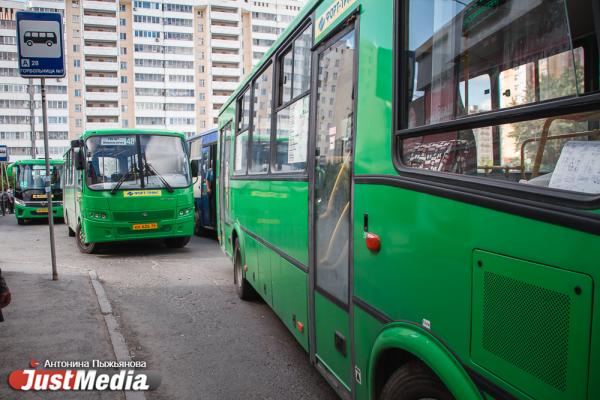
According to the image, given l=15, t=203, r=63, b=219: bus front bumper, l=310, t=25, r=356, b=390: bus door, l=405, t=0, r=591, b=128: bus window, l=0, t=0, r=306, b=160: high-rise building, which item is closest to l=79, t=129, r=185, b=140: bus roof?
l=310, t=25, r=356, b=390: bus door

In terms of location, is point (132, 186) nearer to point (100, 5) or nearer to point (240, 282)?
point (240, 282)

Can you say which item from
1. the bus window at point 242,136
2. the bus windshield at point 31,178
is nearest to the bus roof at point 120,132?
the bus window at point 242,136

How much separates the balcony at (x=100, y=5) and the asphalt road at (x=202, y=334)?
78969mm

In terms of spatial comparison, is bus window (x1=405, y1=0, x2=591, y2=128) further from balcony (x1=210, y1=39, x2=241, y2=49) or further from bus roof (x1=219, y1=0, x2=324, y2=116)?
balcony (x1=210, y1=39, x2=241, y2=49)

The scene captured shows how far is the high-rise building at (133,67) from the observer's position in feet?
249

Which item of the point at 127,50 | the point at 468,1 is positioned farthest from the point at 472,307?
the point at 127,50

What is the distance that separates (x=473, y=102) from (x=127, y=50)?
87.1 metres

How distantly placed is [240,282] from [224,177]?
257 centimetres

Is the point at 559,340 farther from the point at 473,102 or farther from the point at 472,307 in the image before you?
the point at 473,102

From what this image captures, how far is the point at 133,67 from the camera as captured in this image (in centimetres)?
7844

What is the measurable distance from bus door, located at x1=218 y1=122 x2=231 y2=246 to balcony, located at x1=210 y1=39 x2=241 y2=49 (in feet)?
261

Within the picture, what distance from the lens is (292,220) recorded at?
13.2 feet

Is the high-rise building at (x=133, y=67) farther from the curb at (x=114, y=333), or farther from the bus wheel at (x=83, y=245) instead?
the curb at (x=114, y=333)

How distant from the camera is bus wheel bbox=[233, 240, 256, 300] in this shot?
6500 mm
